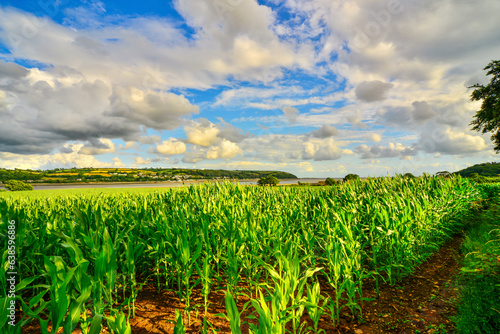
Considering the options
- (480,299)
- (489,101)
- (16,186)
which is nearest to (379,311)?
(480,299)

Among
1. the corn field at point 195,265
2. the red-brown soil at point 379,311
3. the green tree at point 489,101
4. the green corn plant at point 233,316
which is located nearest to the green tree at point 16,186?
the corn field at point 195,265

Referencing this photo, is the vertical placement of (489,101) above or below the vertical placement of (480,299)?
above

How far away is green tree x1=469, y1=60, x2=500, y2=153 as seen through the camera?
88.9ft

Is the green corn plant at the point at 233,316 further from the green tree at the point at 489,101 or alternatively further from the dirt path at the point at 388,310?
the green tree at the point at 489,101

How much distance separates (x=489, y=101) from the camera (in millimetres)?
27078

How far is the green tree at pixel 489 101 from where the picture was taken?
2709cm

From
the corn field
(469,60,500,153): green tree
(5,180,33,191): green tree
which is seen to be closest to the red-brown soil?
the corn field

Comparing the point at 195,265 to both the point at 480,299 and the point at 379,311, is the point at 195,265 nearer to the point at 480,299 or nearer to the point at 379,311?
the point at 379,311

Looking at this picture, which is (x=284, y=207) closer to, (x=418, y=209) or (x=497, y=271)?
(x=418, y=209)

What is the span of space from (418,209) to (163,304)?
17.2 ft

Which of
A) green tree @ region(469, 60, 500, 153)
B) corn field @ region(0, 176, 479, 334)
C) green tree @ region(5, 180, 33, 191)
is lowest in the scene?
green tree @ region(5, 180, 33, 191)

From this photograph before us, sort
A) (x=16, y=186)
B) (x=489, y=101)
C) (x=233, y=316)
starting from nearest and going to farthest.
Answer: (x=233, y=316)
(x=489, y=101)
(x=16, y=186)

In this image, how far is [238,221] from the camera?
4.70m

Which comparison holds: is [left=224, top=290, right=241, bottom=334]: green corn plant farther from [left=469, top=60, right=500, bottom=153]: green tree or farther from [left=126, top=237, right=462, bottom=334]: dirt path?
[left=469, top=60, right=500, bottom=153]: green tree
